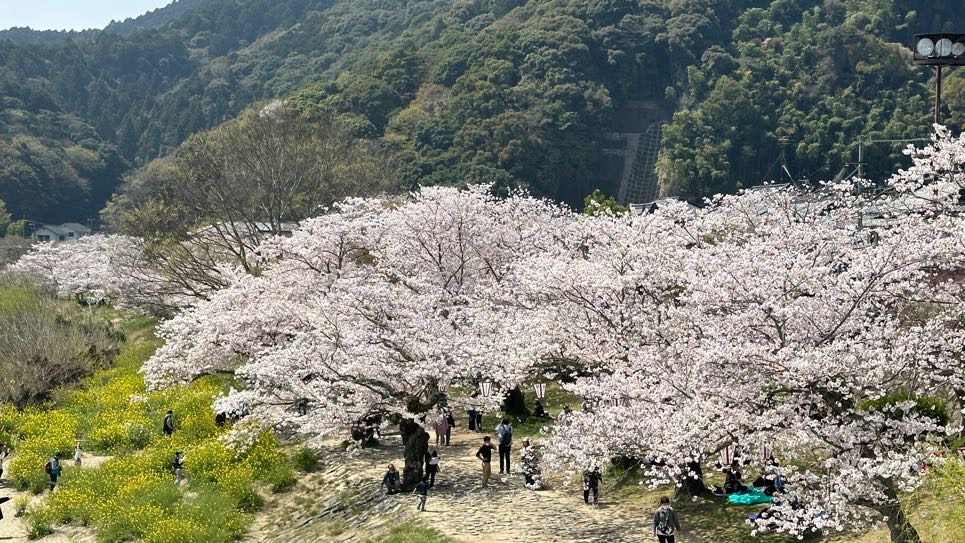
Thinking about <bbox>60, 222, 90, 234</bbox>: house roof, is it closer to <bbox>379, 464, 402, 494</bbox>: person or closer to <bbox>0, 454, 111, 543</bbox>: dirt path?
<bbox>0, 454, 111, 543</bbox>: dirt path

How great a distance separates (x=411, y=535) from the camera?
1528cm

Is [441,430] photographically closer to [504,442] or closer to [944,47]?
[504,442]

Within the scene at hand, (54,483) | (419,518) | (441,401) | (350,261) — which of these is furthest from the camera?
(350,261)

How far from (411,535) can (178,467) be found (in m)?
7.96

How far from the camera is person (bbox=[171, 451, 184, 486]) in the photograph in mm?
20500

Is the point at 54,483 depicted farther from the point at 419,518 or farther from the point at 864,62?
the point at 864,62

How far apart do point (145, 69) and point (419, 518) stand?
5074 inches

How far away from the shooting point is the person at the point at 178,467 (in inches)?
807

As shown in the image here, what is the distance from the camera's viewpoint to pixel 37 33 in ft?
640

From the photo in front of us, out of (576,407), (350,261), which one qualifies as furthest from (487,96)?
(576,407)

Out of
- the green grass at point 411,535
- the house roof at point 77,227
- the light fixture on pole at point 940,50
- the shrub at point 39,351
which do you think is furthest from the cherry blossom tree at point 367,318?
the house roof at point 77,227

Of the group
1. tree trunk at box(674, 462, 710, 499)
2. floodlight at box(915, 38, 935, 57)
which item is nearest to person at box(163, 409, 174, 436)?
tree trunk at box(674, 462, 710, 499)

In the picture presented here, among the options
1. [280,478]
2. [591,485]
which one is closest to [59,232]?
[280,478]

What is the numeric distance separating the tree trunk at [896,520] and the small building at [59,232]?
287ft
